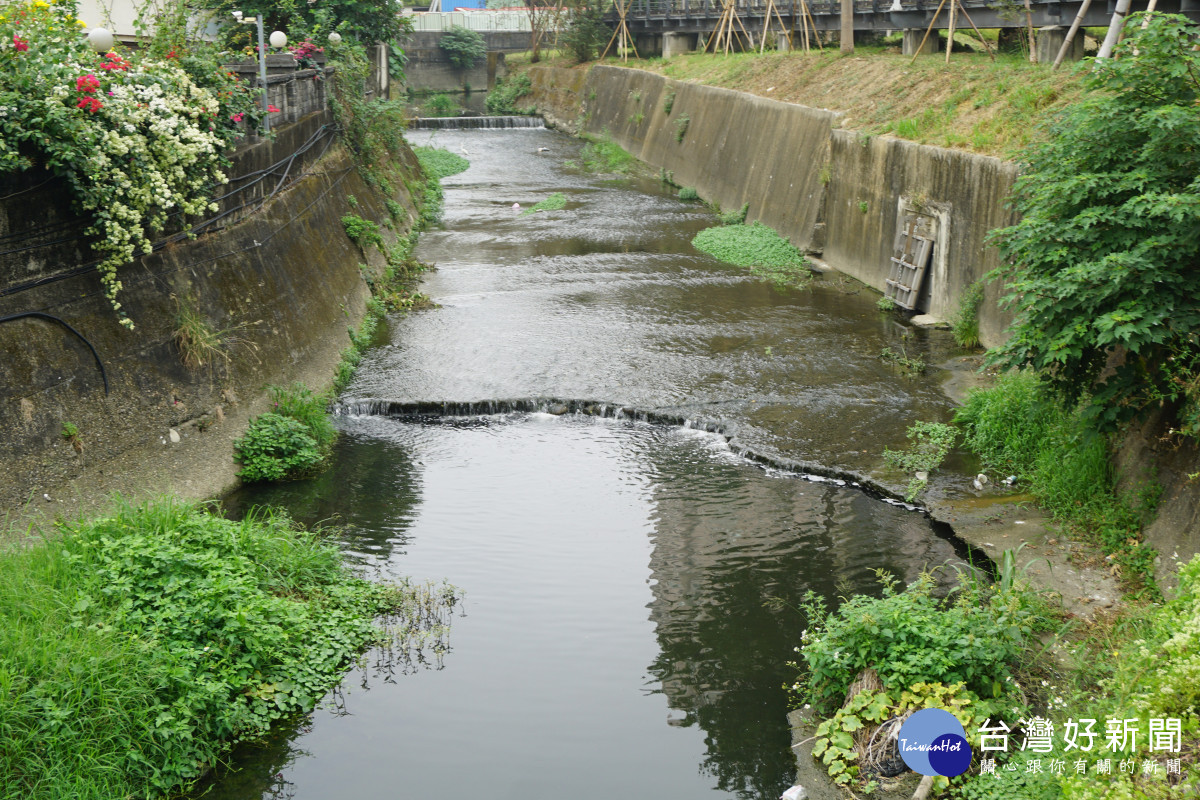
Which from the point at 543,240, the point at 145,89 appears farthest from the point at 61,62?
the point at 543,240

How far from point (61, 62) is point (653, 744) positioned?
748 centimetres

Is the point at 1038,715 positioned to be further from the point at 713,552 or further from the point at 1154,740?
the point at 713,552

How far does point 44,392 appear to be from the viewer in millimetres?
8406

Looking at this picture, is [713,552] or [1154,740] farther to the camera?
[713,552]

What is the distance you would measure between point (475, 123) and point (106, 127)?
103ft

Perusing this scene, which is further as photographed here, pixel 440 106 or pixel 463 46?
pixel 463 46

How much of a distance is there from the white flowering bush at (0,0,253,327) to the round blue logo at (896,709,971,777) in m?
7.40

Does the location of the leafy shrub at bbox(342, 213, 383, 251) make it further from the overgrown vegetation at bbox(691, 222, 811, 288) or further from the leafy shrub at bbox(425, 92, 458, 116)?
the leafy shrub at bbox(425, 92, 458, 116)

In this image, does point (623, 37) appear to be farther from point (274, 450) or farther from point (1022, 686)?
point (1022, 686)

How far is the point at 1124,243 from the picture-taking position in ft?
25.3

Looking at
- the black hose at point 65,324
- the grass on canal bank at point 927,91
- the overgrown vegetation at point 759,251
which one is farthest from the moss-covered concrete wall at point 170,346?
the grass on canal bank at point 927,91

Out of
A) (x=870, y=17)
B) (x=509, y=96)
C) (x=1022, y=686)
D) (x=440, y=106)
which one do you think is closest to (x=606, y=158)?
(x=870, y=17)

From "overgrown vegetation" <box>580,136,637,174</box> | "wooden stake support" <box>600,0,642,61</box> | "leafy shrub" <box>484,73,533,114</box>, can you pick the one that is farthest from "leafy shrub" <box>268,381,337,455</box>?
"leafy shrub" <box>484,73,533,114</box>

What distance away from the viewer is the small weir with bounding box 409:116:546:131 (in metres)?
38.2
